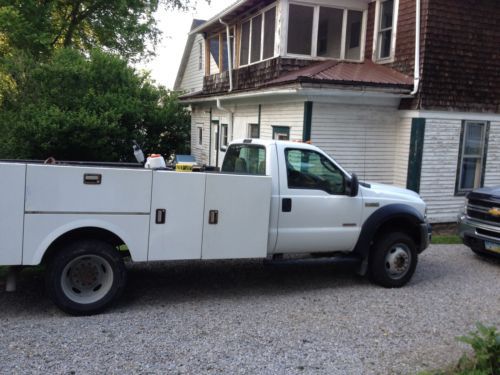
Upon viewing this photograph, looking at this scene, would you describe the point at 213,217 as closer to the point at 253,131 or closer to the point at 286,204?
the point at 286,204

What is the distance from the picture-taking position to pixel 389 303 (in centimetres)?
650

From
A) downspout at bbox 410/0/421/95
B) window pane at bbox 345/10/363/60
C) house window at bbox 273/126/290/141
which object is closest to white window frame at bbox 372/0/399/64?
window pane at bbox 345/10/363/60

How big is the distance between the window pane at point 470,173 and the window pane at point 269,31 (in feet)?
18.8

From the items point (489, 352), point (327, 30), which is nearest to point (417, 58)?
point (327, 30)

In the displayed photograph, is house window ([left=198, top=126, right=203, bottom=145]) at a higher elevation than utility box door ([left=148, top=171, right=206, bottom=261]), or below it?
higher

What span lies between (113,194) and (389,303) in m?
3.69

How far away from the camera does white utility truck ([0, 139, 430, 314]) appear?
5371mm

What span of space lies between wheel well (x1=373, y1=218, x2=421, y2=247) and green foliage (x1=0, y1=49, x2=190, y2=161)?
34.2 feet

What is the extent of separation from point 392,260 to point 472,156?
643 cm

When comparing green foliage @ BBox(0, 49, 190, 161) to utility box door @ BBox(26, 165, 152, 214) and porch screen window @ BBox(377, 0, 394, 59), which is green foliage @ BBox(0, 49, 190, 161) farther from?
utility box door @ BBox(26, 165, 152, 214)

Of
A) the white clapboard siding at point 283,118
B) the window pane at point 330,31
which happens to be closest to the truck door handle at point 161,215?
the white clapboard siding at point 283,118

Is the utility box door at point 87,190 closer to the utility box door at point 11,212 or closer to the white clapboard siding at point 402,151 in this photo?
the utility box door at point 11,212

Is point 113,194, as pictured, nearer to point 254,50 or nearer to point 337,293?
point 337,293

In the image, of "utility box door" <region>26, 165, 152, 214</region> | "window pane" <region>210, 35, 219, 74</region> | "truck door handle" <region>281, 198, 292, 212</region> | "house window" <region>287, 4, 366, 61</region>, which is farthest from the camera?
"window pane" <region>210, 35, 219, 74</region>
